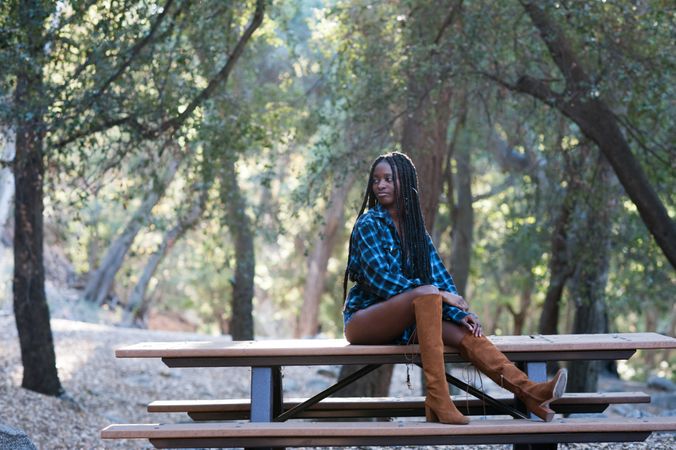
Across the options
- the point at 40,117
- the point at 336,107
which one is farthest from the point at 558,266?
the point at 40,117

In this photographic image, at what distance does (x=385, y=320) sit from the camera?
4922mm

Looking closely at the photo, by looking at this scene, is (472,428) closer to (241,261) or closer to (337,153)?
(337,153)

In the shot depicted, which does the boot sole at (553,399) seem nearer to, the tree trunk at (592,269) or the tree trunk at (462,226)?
the tree trunk at (592,269)

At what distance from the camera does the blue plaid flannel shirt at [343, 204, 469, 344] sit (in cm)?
493

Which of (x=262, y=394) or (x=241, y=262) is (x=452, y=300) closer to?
(x=262, y=394)

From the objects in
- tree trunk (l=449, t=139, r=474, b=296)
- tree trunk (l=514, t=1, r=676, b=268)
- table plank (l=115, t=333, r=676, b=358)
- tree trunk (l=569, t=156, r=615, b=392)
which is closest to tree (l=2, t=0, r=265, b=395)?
tree trunk (l=514, t=1, r=676, b=268)

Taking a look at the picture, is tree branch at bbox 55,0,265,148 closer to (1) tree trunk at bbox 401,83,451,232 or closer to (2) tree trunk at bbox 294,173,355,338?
(1) tree trunk at bbox 401,83,451,232

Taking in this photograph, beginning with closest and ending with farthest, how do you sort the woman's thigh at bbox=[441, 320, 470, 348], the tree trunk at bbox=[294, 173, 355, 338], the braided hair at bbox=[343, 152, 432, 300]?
the woman's thigh at bbox=[441, 320, 470, 348]
the braided hair at bbox=[343, 152, 432, 300]
the tree trunk at bbox=[294, 173, 355, 338]

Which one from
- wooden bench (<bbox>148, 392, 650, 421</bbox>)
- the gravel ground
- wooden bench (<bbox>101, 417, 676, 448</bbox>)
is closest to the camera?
wooden bench (<bbox>101, 417, 676, 448</bbox>)

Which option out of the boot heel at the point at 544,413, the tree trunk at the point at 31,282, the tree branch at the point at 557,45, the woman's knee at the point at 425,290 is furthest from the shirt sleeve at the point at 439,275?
the tree trunk at the point at 31,282

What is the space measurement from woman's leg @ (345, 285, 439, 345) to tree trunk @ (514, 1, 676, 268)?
4.20 meters

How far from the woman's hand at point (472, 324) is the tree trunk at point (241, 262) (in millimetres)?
6490

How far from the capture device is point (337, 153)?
10539mm

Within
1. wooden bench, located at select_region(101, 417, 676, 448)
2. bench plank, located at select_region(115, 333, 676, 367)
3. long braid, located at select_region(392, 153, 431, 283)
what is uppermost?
long braid, located at select_region(392, 153, 431, 283)
